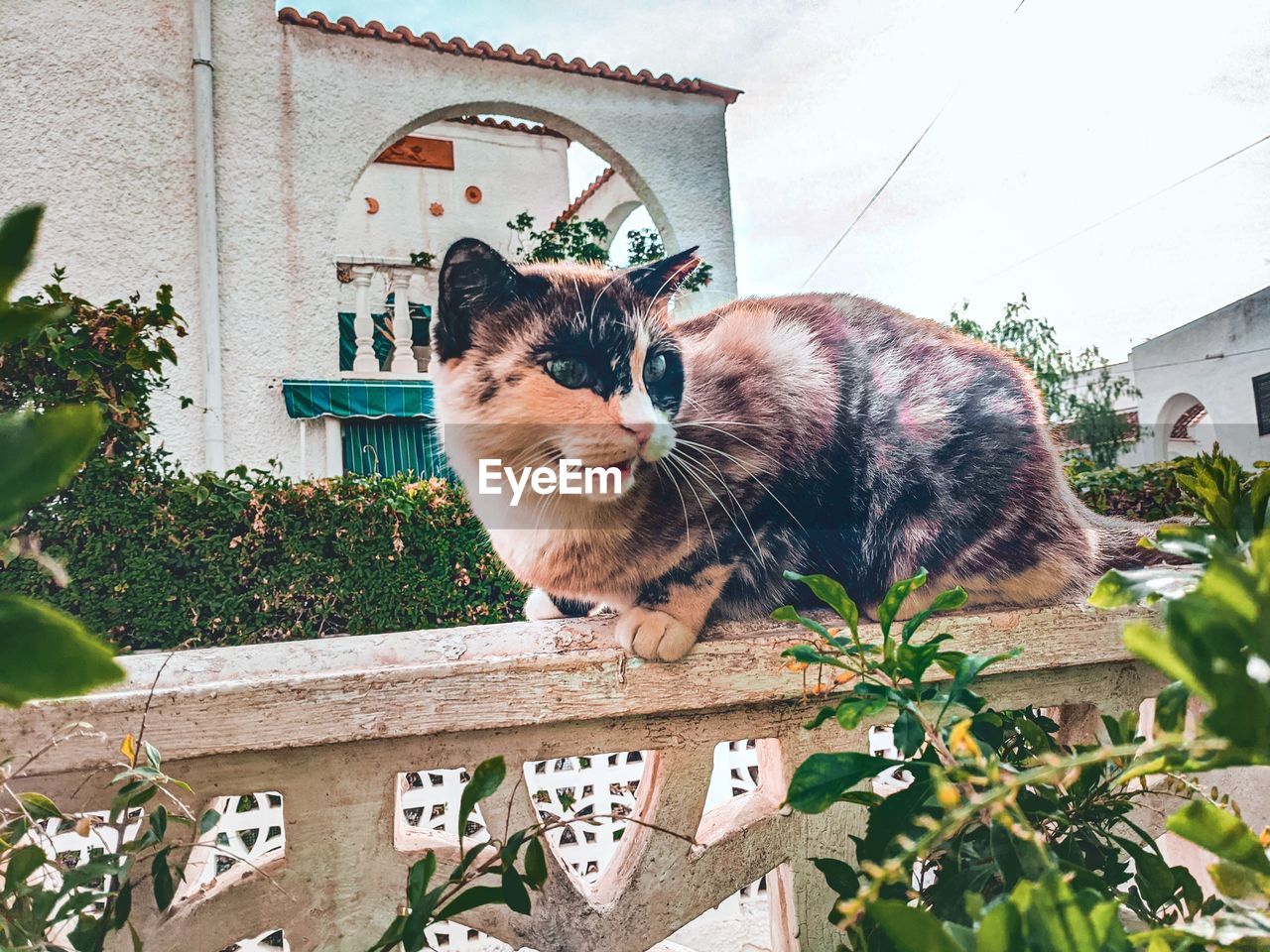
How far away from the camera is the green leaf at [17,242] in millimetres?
154

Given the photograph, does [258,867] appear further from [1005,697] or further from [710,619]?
[1005,697]

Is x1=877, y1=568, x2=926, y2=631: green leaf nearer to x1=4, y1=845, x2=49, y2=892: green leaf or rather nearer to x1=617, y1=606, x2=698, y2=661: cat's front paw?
x1=617, y1=606, x2=698, y2=661: cat's front paw

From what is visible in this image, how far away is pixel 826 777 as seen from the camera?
0.35 meters

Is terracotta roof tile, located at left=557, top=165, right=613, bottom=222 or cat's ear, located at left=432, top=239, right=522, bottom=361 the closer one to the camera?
cat's ear, located at left=432, top=239, right=522, bottom=361

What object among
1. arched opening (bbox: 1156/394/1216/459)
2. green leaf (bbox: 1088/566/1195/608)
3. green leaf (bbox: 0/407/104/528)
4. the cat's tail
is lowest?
the cat's tail

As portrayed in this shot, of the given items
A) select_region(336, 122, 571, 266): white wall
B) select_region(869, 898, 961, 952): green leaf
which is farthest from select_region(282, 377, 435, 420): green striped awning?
select_region(869, 898, 961, 952): green leaf

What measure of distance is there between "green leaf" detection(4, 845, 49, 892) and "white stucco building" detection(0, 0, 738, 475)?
945 mm

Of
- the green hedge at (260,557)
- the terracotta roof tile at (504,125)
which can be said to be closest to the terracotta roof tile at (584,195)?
the terracotta roof tile at (504,125)

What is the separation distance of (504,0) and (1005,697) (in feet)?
4.07

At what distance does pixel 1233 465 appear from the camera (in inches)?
21.0

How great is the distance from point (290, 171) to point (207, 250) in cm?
20

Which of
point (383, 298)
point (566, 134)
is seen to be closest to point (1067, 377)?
point (566, 134)

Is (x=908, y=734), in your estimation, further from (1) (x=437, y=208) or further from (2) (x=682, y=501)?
(1) (x=437, y=208)

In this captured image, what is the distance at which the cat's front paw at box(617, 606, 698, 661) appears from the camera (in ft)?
2.29
